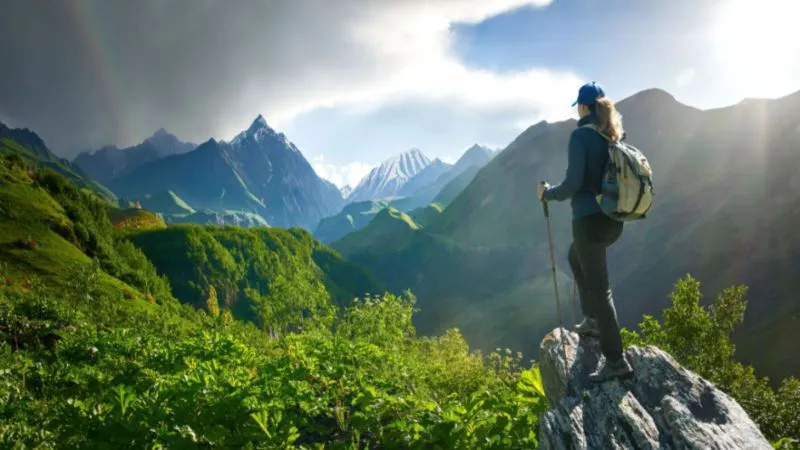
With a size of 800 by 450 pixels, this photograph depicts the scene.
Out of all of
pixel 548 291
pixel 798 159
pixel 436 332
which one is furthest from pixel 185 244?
pixel 798 159

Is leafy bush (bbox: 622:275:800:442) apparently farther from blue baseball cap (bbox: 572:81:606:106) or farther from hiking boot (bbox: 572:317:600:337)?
blue baseball cap (bbox: 572:81:606:106)

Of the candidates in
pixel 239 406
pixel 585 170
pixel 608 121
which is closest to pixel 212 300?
pixel 239 406

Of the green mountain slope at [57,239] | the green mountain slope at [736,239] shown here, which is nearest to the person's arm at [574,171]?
the green mountain slope at [57,239]

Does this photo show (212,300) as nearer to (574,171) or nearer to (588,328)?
(588,328)

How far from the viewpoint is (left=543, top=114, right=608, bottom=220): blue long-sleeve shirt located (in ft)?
20.4

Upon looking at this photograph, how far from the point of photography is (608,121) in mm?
6199

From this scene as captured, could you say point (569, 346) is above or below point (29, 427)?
above

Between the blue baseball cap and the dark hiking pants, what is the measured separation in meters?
1.84

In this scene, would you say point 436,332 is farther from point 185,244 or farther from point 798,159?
point 798,159

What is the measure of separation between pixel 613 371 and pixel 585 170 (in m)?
3.02

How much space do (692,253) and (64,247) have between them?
196 metres

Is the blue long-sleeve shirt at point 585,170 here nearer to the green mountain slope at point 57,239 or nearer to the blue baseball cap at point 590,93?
the blue baseball cap at point 590,93

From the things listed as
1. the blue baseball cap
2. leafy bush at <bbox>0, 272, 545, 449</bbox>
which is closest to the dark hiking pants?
leafy bush at <bbox>0, 272, 545, 449</bbox>

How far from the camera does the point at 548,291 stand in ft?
620
